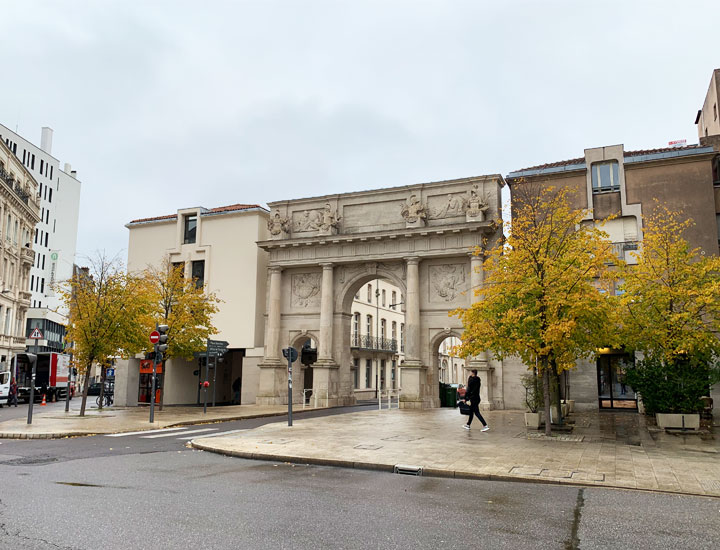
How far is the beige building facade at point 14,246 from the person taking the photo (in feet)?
148

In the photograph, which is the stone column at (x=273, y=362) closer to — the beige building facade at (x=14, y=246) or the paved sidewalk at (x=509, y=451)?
the paved sidewalk at (x=509, y=451)

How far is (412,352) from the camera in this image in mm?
31047

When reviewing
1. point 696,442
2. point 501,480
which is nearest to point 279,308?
point 696,442

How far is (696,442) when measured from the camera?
15133 millimetres

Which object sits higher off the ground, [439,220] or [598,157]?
[598,157]

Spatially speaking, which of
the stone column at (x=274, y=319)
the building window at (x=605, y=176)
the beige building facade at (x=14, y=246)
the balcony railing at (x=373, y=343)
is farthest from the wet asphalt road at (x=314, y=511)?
the beige building facade at (x=14, y=246)

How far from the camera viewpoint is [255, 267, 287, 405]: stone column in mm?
33938

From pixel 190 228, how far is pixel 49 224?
148ft

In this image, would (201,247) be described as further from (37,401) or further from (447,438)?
(447,438)

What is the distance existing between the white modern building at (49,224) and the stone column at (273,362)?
1795 inches

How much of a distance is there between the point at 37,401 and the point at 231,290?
18.4 metres

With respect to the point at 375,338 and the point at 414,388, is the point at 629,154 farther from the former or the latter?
the point at 375,338

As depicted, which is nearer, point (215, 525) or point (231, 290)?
point (215, 525)

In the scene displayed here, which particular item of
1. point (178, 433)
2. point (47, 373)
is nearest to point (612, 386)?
point (178, 433)
